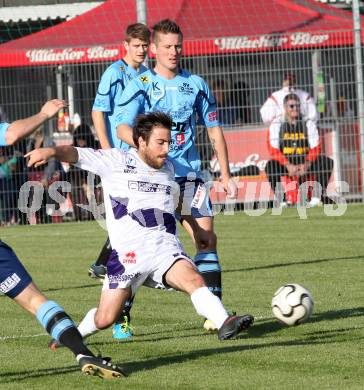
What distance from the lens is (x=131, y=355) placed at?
315 inches

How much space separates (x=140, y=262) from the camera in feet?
25.1

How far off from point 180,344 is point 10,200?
11.7m

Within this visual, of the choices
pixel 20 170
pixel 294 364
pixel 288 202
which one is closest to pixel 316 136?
pixel 288 202

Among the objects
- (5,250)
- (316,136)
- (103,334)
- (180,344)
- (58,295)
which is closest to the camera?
(5,250)

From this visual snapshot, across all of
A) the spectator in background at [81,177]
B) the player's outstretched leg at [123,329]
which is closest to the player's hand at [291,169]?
the spectator in background at [81,177]

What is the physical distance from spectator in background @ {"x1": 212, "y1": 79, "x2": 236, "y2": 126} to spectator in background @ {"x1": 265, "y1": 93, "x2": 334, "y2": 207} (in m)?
0.75

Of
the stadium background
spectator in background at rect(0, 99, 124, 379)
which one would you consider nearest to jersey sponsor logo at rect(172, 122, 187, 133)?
spectator in background at rect(0, 99, 124, 379)

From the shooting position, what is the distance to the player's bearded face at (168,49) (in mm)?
9156

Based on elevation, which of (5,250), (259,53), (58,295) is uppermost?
(259,53)

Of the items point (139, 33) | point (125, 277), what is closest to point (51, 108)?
point (125, 277)

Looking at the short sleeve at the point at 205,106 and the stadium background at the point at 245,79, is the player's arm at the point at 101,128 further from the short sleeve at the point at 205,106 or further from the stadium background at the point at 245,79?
the stadium background at the point at 245,79

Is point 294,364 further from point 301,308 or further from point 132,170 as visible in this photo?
point 132,170

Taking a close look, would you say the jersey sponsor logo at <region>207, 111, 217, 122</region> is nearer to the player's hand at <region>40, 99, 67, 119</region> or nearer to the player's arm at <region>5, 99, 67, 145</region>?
the player's hand at <region>40, 99, 67, 119</region>

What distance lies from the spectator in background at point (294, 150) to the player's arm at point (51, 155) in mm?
12003
